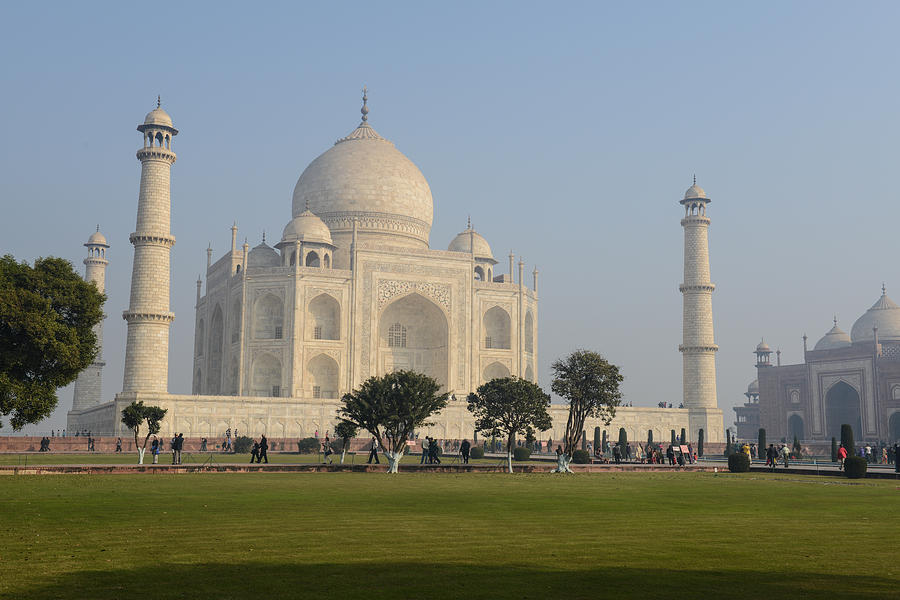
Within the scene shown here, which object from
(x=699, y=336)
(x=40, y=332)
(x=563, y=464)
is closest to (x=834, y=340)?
(x=699, y=336)

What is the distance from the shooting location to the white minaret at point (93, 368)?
2360 inches

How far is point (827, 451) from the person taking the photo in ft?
161

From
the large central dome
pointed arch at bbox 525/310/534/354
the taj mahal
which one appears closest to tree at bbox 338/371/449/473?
the taj mahal

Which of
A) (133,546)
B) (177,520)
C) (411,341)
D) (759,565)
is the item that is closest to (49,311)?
(177,520)

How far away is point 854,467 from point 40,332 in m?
20.8

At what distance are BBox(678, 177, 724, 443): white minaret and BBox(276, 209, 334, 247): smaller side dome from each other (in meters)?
21.1

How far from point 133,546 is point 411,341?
48271mm

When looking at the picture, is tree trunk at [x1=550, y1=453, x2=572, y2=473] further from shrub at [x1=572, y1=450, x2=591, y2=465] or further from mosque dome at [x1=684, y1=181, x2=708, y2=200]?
mosque dome at [x1=684, y1=181, x2=708, y2=200]

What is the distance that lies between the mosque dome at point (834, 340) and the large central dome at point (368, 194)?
34181 mm

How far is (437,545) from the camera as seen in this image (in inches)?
369

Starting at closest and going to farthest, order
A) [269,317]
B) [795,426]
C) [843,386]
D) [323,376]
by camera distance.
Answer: [269,317], [323,376], [843,386], [795,426]

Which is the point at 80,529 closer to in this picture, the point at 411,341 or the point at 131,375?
the point at 131,375

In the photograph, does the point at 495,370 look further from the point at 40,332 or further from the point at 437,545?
the point at 437,545

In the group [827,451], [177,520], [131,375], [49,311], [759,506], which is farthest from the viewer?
[827,451]
